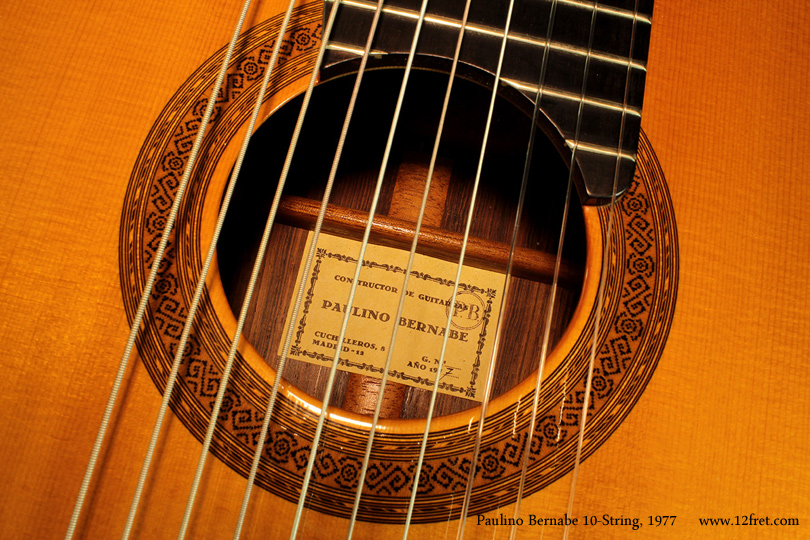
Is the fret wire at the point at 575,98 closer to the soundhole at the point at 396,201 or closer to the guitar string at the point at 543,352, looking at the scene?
the guitar string at the point at 543,352

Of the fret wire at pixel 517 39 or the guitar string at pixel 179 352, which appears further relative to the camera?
the fret wire at pixel 517 39

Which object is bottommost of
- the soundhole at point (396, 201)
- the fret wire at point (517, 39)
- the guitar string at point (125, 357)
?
the guitar string at point (125, 357)

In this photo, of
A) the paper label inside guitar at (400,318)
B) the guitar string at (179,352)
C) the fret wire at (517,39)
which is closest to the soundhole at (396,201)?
the paper label inside guitar at (400,318)

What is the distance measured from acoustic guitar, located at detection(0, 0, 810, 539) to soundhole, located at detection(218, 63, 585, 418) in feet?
0.19

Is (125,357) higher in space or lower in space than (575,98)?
lower

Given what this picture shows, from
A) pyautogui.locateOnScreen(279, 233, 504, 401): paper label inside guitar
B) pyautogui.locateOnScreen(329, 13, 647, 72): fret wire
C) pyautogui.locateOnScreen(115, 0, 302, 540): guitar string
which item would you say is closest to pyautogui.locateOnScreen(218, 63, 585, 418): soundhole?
pyautogui.locateOnScreen(279, 233, 504, 401): paper label inside guitar

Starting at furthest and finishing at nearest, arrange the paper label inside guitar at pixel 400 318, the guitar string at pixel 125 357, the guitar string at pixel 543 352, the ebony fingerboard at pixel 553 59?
1. the paper label inside guitar at pixel 400 318
2. the ebony fingerboard at pixel 553 59
3. the guitar string at pixel 543 352
4. the guitar string at pixel 125 357

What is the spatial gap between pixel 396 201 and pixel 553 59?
0.38m

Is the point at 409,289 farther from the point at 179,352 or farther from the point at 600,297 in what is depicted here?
the point at 179,352

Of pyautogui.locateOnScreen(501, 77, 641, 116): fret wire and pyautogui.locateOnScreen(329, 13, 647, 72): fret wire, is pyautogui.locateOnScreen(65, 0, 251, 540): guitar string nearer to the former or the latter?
pyautogui.locateOnScreen(329, 13, 647, 72): fret wire

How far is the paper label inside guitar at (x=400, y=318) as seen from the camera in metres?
1.05

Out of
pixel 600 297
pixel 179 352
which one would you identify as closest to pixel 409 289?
pixel 600 297

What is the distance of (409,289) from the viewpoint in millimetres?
1100

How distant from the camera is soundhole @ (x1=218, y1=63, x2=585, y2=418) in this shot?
3.73ft
